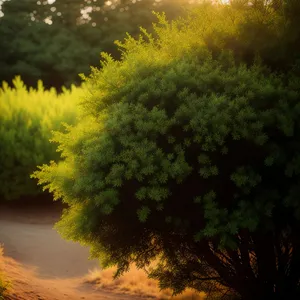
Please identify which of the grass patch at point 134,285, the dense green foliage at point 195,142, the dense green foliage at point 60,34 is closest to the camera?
the dense green foliage at point 195,142

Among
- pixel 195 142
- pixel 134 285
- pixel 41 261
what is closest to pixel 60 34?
pixel 41 261

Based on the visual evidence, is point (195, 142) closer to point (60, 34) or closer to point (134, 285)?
point (134, 285)

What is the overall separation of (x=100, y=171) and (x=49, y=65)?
24862mm

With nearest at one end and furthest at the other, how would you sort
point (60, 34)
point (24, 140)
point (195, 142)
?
point (195, 142) → point (24, 140) → point (60, 34)

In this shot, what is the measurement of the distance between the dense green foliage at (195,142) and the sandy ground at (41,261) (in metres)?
2.13

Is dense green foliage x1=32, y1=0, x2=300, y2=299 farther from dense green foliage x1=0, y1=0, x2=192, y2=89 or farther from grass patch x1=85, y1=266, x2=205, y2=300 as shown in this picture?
dense green foliage x1=0, y1=0, x2=192, y2=89

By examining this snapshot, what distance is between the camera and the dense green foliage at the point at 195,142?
409 centimetres

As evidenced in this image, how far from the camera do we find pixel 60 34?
28.8m

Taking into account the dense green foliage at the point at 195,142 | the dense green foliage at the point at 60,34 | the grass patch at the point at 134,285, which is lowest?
the grass patch at the point at 134,285

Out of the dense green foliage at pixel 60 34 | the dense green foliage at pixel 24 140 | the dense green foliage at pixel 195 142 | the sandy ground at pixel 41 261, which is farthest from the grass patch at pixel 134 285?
the dense green foliage at pixel 60 34

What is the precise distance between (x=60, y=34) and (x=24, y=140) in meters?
18.1

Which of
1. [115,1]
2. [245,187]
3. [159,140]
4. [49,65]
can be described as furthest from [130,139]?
[115,1]

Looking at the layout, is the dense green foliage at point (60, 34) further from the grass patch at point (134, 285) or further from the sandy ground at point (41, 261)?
the grass patch at point (134, 285)

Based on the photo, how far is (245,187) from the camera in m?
4.14
